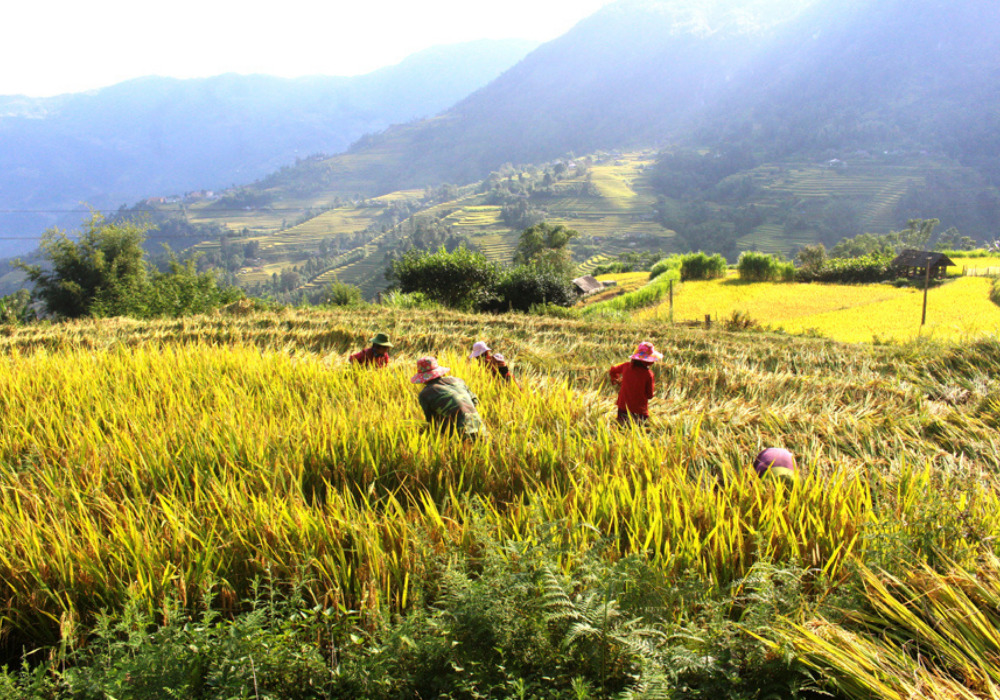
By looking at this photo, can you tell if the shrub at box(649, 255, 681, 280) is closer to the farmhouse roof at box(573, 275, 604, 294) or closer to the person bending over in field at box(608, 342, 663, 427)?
the farmhouse roof at box(573, 275, 604, 294)

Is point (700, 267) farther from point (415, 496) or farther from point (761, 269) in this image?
point (415, 496)


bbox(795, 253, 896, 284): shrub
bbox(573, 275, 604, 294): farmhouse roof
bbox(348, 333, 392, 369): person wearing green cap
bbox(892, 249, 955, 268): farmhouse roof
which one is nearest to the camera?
bbox(348, 333, 392, 369): person wearing green cap

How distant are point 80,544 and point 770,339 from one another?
14.4 m

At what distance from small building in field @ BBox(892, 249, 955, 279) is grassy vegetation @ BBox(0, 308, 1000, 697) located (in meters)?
30.7

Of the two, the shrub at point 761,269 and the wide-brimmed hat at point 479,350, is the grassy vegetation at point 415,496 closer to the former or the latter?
the wide-brimmed hat at point 479,350

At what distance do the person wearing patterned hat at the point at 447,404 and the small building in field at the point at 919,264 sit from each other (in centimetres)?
3395

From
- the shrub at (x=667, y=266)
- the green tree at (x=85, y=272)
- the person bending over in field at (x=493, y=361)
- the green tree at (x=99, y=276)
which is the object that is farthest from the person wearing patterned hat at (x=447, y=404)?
the shrub at (x=667, y=266)

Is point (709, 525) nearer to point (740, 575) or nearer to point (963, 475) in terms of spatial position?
point (740, 575)

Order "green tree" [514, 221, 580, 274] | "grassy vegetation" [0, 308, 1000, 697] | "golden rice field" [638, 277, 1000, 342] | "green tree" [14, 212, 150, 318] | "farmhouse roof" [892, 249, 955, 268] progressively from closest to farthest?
"grassy vegetation" [0, 308, 1000, 697] → "golden rice field" [638, 277, 1000, 342] → "green tree" [14, 212, 150, 318] → "farmhouse roof" [892, 249, 955, 268] → "green tree" [514, 221, 580, 274]

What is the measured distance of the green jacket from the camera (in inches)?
140

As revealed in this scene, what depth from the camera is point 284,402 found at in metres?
4.24

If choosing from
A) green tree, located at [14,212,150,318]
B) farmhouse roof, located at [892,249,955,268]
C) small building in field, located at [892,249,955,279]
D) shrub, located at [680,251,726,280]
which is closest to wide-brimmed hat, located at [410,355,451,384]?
green tree, located at [14,212,150,318]

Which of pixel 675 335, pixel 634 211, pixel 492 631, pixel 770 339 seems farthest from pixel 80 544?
pixel 634 211

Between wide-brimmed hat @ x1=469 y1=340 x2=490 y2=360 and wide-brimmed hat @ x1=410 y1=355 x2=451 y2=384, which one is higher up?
wide-brimmed hat @ x1=410 y1=355 x2=451 y2=384
